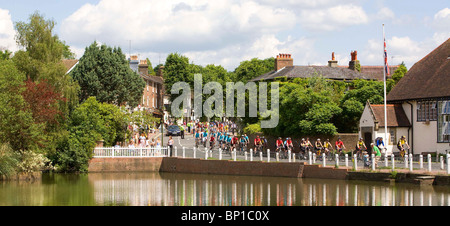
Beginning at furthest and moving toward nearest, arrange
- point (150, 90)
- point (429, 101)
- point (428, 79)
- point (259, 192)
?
point (150, 90) < point (428, 79) < point (429, 101) < point (259, 192)

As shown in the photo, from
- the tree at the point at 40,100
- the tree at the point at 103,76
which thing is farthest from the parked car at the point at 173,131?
the tree at the point at 40,100

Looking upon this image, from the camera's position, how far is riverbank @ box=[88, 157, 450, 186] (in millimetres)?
36094

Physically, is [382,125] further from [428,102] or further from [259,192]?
[259,192]

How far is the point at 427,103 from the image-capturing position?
1898 inches

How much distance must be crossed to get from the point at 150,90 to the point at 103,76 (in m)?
31.0

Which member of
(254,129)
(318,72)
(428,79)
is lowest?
(254,129)

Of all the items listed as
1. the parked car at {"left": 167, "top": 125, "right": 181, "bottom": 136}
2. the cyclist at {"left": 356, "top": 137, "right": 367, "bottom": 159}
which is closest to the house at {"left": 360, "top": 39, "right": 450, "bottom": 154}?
the cyclist at {"left": 356, "top": 137, "right": 367, "bottom": 159}

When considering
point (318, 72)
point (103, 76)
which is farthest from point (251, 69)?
point (103, 76)

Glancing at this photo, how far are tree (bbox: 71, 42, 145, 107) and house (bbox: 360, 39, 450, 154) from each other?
2744 centimetres

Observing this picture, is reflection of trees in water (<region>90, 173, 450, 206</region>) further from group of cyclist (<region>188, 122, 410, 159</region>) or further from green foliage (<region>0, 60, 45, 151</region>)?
green foliage (<region>0, 60, 45, 151</region>)

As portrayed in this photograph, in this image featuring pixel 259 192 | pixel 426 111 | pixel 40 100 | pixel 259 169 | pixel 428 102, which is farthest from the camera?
pixel 426 111

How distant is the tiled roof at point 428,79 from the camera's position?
47500 mm
